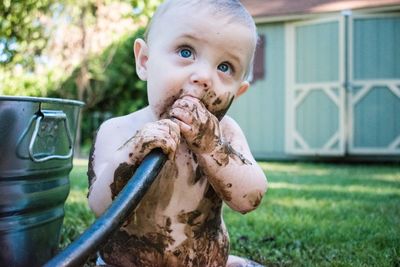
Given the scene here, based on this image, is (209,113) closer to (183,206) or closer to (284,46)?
(183,206)

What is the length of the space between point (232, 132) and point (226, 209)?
181 cm

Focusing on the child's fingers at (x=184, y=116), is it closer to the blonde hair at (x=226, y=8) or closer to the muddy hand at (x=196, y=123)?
the muddy hand at (x=196, y=123)

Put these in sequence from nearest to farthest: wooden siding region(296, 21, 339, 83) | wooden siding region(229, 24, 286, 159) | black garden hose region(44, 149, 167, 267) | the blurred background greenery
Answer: black garden hose region(44, 149, 167, 267), the blurred background greenery, wooden siding region(296, 21, 339, 83), wooden siding region(229, 24, 286, 159)

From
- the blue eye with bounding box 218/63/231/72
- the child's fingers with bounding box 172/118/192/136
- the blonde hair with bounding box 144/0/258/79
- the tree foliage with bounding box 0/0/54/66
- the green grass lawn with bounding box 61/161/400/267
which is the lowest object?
the green grass lawn with bounding box 61/161/400/267

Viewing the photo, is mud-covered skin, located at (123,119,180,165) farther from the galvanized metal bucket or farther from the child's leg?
the child's leg

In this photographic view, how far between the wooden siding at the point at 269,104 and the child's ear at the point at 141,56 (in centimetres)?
795

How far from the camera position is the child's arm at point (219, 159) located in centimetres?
127

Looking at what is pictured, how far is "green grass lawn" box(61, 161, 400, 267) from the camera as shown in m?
2.12

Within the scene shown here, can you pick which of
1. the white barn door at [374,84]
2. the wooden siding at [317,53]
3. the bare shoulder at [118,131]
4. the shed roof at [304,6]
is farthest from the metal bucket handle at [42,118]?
the shed roof at [304,6]

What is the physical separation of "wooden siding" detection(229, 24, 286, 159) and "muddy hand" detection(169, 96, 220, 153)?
26.7 ft

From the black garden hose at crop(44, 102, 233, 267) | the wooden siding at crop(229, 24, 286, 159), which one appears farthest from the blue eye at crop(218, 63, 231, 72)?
the wooden siding at crop(229, 24, 286, 159)

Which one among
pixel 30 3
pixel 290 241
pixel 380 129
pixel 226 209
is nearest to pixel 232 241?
pixel 290 241

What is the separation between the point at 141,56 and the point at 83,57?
7930 millimetres

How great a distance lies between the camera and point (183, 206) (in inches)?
54.8
